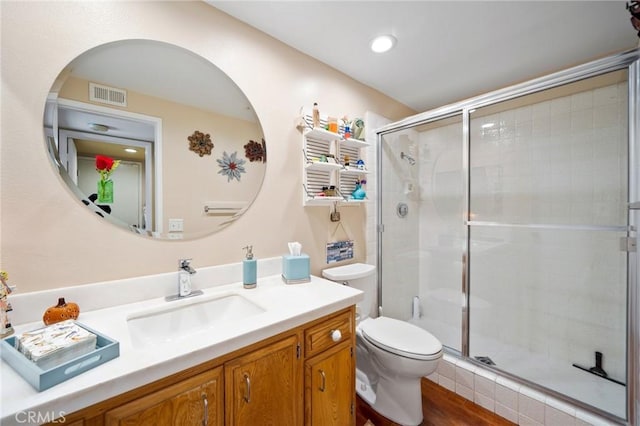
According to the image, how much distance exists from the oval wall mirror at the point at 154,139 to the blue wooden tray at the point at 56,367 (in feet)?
1.74

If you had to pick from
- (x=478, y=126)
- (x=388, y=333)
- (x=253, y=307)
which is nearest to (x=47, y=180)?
(x=253, y=307)

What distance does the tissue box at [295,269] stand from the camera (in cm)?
145

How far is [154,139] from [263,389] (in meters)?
1.19

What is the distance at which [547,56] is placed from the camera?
72.1 inches

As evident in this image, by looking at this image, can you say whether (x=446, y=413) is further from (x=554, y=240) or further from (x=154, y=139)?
(x=154, y=139)

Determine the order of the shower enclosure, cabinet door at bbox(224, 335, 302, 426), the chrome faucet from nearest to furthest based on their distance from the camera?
cabinet door at bbox(224, 335, 302, 426), the chrome faucet, the shower enclosure

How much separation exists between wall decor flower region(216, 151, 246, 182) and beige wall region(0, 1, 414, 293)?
0.18 metres

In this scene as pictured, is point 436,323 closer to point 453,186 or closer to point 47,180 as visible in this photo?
point 453,186

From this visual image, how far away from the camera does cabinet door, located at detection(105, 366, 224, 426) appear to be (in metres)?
0.67

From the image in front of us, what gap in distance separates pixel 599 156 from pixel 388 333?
2.01 metres

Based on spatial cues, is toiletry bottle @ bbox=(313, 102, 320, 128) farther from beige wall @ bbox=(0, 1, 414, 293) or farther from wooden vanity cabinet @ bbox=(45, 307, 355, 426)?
wooden vanity cabinet @ bbox=(45, 307, 355, 426)

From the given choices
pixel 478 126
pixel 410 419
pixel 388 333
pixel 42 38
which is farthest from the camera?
pixel 478 126

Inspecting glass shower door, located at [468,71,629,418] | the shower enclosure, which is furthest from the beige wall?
glass shower door, located at [468,71,629,418]

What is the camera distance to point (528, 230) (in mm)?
2135
